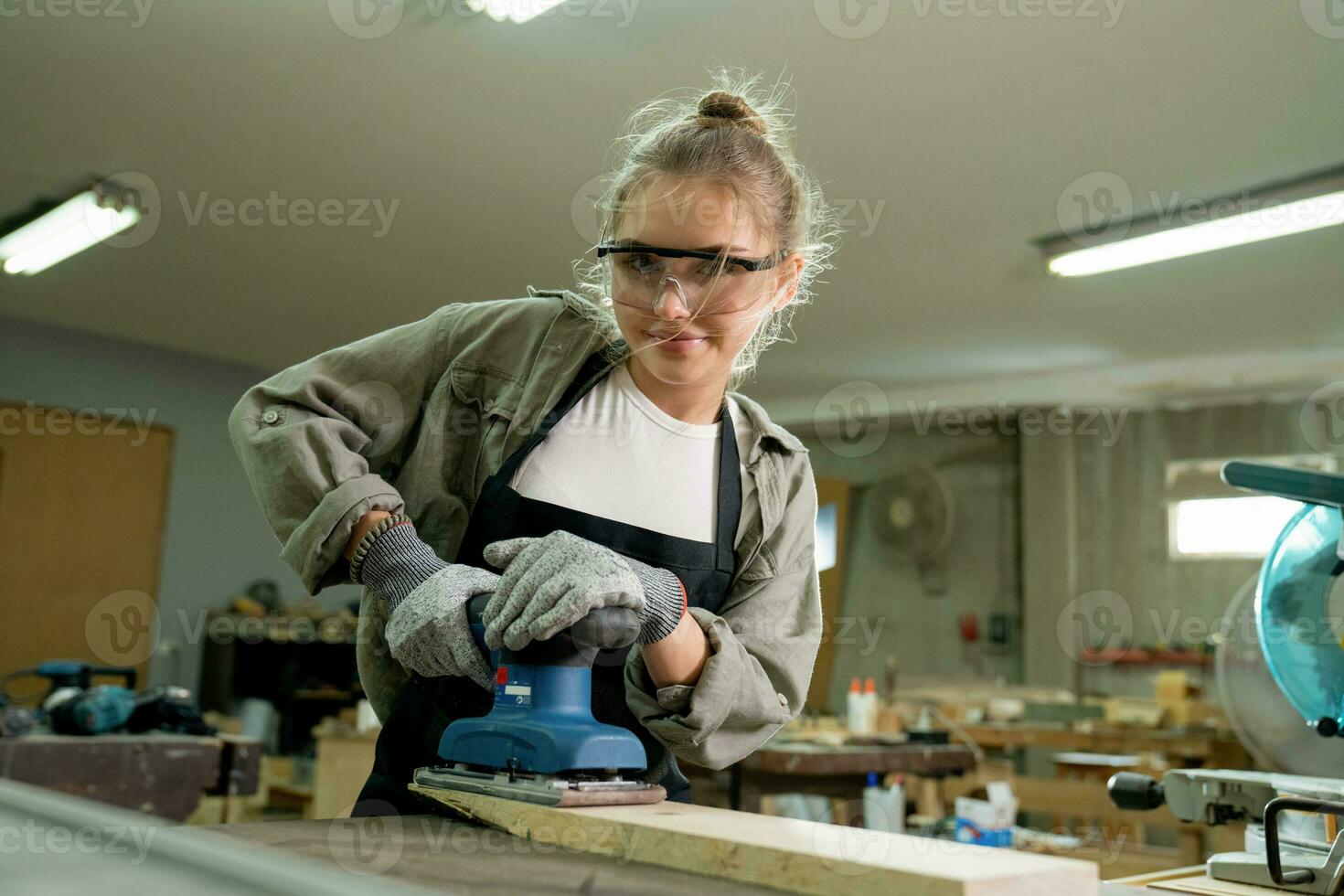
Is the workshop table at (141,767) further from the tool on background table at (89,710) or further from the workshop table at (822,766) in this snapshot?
the workshop table at (822,766)

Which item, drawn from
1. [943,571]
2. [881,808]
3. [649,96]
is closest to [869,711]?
[881,808]

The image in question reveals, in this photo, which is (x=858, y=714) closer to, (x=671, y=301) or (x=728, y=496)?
(x=728, y=496)

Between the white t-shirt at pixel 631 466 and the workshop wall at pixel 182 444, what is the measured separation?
6673 mm

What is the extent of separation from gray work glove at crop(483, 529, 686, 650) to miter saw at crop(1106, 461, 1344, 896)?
84 cm

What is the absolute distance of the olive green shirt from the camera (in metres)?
1.16

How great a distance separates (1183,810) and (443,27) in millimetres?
2914

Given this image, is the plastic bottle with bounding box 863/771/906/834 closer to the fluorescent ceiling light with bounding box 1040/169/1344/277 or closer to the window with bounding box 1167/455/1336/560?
the fluorescent ceiling light with bounding box 1040/169/1344/277

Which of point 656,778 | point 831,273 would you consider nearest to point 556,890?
point 656,778

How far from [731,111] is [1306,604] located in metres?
0.98

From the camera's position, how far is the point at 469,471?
4.38 ft

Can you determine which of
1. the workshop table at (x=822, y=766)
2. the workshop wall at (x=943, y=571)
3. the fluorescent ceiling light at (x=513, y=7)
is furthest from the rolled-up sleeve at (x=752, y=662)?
the workshop wall at (x=943, y=571)

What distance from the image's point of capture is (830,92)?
3.64 meters

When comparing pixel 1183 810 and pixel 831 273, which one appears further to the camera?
pixel 831 273

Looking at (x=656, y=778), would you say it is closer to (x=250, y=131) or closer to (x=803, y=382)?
(x=250, y=131)
